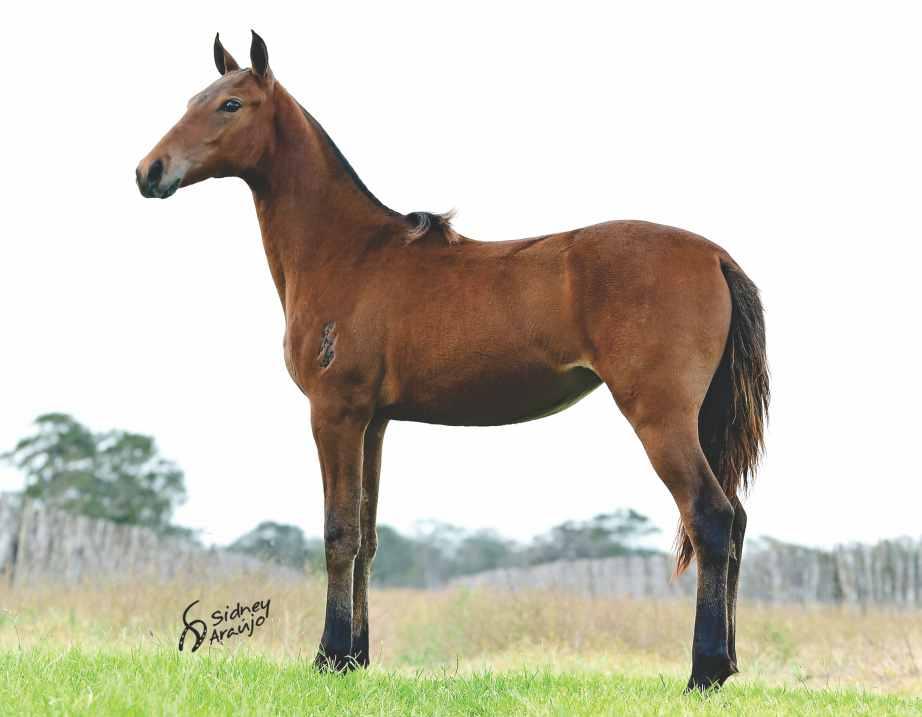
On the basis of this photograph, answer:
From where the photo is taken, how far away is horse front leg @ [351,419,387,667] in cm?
600

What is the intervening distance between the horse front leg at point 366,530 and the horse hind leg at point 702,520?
184cm

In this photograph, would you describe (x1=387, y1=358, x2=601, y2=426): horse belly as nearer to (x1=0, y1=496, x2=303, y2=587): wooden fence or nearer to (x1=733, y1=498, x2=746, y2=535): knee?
(x1=733, y1=498, x2=746, y2=535): knee

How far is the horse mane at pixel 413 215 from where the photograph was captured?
238 inches

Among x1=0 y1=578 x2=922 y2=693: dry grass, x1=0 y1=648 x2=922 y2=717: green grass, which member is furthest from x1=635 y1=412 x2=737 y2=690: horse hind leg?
x1=0 y1=578 x2=922 y2=693: dry grass

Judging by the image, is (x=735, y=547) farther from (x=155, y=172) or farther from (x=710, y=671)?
(x=155, y=172)

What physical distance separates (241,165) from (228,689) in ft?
10.6

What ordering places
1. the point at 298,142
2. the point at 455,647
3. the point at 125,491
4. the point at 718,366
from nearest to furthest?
the point at 718,366 < the point at 298,142 < the point at 455,647 < the point at 125,491

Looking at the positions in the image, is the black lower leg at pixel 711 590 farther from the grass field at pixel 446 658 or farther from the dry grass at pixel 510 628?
the dry grass at pixel 510 628

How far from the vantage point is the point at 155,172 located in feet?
19.2

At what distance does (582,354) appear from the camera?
5.20 meters

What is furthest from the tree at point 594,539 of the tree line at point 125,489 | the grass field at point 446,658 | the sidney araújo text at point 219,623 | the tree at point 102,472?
the sidney araújo text at point 219,623

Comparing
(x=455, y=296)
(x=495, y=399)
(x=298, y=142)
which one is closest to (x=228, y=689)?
(x=495, y=399)

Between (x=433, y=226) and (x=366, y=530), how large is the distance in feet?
6.49

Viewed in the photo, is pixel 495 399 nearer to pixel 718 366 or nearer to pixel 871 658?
pixel 718 366
